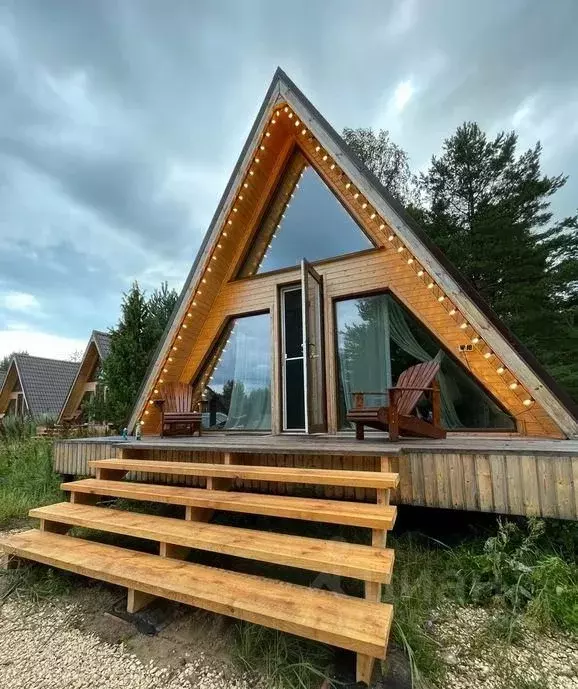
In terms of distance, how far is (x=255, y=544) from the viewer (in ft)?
7.18

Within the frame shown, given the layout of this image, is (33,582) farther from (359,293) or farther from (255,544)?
(359,293)

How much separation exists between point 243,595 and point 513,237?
12.1 metres

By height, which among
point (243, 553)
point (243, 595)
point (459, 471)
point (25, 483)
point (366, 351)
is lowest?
point (25, 483)

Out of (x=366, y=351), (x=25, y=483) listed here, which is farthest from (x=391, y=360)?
(x=25, y=483)

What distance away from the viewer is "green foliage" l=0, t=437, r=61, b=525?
177 inches

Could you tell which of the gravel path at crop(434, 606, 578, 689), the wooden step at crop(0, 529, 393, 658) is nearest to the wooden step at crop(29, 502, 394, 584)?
the wooden step at crop(0, 529, 393, 658)

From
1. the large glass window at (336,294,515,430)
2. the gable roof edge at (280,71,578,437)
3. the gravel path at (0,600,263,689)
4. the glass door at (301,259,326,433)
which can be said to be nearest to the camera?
the gravel path at (0,600,263,689)

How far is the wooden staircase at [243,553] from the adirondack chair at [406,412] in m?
0.80

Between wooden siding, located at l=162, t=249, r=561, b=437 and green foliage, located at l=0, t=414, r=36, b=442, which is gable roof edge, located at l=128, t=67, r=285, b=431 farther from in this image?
green foliage, located at l=0, t=414, r=36, b=442

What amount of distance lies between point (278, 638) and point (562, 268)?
12.4 meters

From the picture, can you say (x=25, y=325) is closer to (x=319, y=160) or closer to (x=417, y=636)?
(x=319, y=160)

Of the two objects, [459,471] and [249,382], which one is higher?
[249,382]

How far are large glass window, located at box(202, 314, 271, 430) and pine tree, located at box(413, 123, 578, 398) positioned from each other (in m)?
7.52

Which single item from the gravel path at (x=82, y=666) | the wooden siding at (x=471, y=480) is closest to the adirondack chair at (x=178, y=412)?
the wooden siding at (x=471, y=480)
